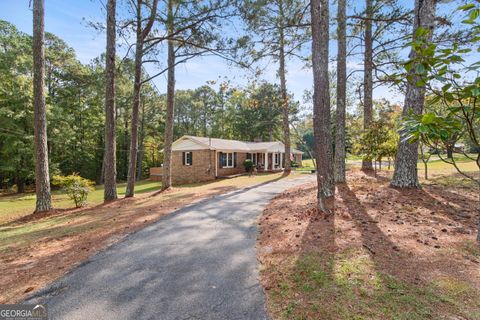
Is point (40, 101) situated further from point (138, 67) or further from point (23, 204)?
point (23, 204)

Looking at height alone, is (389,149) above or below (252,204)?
above

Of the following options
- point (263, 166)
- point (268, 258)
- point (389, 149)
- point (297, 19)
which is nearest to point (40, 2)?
point (297, 19)

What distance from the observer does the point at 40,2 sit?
7.75 meters

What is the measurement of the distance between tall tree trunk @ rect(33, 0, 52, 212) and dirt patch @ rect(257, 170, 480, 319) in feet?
25.5

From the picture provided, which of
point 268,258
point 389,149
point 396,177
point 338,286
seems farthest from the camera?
point 389,149

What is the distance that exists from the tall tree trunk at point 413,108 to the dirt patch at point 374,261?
3.32 ft

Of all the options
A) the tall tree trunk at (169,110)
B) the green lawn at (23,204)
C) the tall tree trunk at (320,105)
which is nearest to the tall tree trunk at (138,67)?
the tall tree trunk at (169,110)

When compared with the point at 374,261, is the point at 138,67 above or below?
above

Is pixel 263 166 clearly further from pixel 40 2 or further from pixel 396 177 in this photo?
pixel 40 2

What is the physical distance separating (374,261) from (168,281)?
2652mm

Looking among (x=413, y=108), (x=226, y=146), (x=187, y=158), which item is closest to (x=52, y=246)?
(x=413, y=108)

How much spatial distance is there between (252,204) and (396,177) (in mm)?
4148

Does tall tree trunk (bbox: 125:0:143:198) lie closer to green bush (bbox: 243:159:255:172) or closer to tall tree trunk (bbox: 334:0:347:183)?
tall tree trunk (bbox: 334:0:347:183)

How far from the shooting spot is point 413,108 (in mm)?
6324
